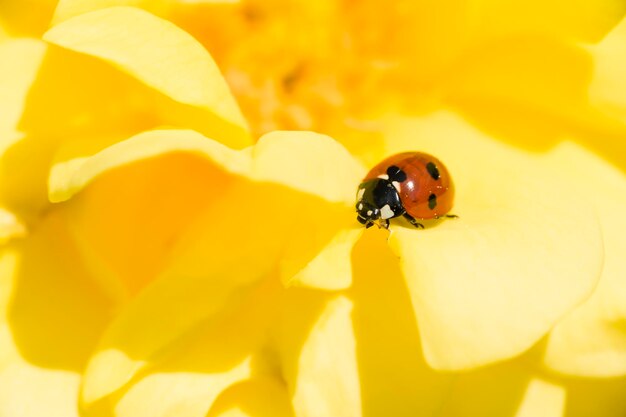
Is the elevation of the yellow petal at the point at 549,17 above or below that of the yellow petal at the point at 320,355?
above

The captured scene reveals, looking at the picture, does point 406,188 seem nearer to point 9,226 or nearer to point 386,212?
point 386,212

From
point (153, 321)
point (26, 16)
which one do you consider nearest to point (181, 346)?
point (153, 321)

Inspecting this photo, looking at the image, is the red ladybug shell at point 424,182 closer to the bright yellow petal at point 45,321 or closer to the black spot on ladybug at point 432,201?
the black spot on ladybug at point 432,201

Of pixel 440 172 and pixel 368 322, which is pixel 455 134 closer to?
pixel 440 172

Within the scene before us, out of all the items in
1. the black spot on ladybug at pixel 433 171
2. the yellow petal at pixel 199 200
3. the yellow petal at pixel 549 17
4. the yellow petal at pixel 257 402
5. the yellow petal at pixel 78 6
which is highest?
the yellow petal at pixel 549 17

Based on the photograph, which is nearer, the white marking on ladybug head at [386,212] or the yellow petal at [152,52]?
the yellow petal at [152,52]

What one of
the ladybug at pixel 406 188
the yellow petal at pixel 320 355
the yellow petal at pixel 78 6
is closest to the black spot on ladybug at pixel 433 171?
the ladybug at pixel 406 188

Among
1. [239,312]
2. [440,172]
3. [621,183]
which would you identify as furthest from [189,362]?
[621,183]

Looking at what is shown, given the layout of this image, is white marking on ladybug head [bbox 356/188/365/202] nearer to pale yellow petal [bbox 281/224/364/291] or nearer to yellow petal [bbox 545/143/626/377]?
pale yellow petal [bbox 281/224/364/291]
